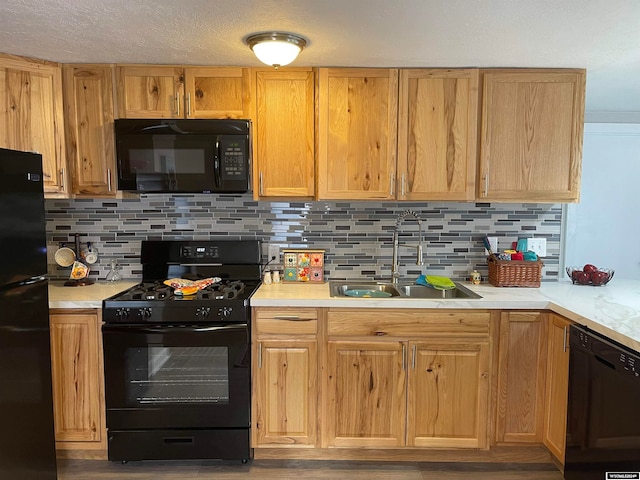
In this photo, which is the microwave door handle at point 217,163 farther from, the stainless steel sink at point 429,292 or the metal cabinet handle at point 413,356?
the metal cabinet handle at point 413,356

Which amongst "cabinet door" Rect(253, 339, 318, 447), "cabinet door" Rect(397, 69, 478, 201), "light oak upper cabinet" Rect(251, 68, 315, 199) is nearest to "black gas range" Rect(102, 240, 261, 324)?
"cabinet door" Rect(253, 339, 318, 447)

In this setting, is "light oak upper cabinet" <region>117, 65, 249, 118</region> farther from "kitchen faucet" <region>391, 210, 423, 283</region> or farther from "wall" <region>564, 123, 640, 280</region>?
"wall" <region>564, 123, 640, 280</region>

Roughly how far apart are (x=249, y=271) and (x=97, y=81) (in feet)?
4.45

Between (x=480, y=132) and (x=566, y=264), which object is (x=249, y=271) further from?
(x=566, y=264)

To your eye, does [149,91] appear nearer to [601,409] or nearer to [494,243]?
[494,243]

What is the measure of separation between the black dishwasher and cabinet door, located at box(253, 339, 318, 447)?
3.88ft

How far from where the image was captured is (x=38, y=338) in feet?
6.20

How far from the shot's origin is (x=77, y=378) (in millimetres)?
2199

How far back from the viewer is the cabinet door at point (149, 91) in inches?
91.5

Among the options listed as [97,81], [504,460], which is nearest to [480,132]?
[504,460]

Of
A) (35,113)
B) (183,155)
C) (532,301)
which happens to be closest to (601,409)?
(532,301)

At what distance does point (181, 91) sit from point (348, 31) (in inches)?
39.8

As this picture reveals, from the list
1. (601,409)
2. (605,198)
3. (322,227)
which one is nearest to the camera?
(601,409)

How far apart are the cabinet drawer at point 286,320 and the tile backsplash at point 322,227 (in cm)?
59
